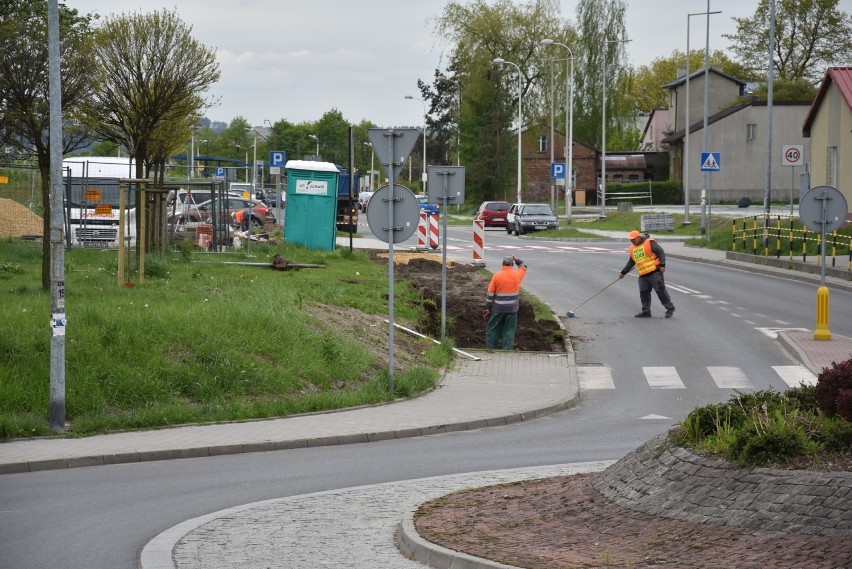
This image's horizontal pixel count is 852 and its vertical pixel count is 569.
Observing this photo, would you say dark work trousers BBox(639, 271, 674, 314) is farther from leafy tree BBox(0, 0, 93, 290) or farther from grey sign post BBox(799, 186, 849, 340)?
leafy tree BBox(0, 0, 93, 290)

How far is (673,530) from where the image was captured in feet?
24.1

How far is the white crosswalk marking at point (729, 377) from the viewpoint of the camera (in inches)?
705

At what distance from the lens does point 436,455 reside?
12.8 m

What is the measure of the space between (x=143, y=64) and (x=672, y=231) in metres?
35.9

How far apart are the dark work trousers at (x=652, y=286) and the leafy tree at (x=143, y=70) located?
10.5 meters

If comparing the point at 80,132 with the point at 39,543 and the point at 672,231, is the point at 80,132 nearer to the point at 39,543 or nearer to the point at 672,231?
the point at 39,543

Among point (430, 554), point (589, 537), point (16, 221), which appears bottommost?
point (430, 554)

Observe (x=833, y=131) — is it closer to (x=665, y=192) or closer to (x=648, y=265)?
(x=648, y=265)

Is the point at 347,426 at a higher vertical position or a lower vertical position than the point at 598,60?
lower

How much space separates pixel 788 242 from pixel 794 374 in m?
21.9

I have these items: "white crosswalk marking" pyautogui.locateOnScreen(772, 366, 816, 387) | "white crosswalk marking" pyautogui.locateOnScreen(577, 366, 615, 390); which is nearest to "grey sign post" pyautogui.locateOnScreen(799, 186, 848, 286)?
"white crosswalk marking" pyautogui.locateOnScreen(772, 366, 816, 387)

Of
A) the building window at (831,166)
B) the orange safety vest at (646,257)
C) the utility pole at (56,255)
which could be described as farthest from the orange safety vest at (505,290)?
the building window at (831,166)

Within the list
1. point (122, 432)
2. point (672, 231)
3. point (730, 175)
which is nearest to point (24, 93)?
point (122, 432)

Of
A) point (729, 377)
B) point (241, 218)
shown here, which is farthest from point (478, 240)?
point (729, 377)
